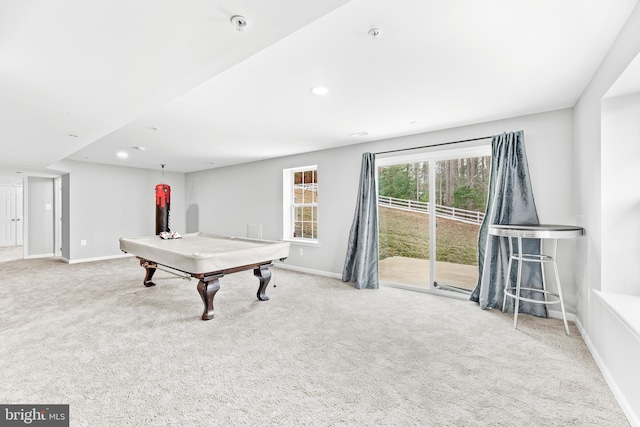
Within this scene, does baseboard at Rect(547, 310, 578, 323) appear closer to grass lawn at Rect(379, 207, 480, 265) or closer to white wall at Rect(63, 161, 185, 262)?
grass lawn at Rect(379, 207, 480, 265)

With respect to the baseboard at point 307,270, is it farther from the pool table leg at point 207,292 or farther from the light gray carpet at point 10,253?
the light gray carpet at point 10,253

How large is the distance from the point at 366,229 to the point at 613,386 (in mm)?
2811

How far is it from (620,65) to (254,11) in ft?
7.02

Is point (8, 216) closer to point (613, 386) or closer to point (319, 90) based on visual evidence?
point (319, 90)

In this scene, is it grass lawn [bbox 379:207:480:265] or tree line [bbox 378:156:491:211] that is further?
grass lawn [bbox 379:207:480:265]

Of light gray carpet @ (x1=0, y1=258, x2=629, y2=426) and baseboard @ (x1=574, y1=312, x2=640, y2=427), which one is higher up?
baseboard @ (x1=574, y1=312, x2=640, y2=427)

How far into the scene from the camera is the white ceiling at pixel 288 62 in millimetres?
1268

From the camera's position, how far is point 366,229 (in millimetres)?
4191

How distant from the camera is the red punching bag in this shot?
636 cm

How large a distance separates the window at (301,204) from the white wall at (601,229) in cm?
359

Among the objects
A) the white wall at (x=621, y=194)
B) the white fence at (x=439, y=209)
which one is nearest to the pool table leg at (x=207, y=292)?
the white fence at (x=439, y=209)

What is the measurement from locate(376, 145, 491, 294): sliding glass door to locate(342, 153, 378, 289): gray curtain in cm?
19

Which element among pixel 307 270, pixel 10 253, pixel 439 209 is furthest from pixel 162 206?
pixel 439 209

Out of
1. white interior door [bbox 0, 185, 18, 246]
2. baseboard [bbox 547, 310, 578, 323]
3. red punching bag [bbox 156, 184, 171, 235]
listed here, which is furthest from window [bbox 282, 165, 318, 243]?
white interior door [bbox 0, 185, 18, 246]
